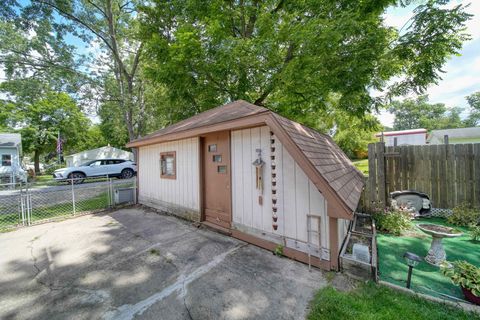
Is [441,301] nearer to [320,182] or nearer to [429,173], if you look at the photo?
[320,182]

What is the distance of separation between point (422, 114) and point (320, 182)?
6865 cm

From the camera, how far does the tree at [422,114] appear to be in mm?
47656

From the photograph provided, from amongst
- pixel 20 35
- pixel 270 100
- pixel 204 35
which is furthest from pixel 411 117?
pixel 20 35

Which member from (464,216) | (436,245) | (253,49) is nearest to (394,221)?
(436,245)

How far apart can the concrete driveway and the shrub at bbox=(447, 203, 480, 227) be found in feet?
13.6

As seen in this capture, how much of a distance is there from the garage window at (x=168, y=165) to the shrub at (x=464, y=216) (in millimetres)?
7035

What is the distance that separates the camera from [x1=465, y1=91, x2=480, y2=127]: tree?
42.2 metres

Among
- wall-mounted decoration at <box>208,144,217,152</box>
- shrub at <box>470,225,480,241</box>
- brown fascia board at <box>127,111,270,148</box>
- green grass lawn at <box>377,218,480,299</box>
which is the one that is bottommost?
green grass lawn at <box>377,218,480,299</box>

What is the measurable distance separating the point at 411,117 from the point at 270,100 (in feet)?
205

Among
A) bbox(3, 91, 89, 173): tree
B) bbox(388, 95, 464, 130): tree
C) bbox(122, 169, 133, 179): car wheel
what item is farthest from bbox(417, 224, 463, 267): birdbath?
bbox(388, 95, 464, 130): tree

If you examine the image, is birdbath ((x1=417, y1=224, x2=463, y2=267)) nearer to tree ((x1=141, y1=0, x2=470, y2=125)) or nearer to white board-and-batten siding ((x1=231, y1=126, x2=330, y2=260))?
white board-and-batten siding ((x1=231, y1=126, x2=330, y2=260))

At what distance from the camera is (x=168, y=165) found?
6316mm

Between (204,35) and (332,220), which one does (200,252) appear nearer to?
(332,220)

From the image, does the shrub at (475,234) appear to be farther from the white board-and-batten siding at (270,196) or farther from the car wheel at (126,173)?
the car wheel at (126,173)
